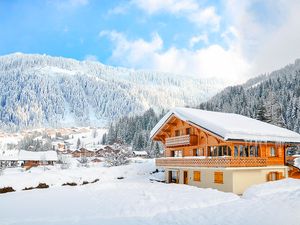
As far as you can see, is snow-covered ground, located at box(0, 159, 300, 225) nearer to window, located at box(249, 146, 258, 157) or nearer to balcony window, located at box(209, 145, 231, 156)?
balcony window, located at box(209, 145, 231, 156)

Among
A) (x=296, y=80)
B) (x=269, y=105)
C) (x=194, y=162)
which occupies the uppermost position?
(x=296, y=80)

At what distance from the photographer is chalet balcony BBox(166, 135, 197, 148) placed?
1304 inches

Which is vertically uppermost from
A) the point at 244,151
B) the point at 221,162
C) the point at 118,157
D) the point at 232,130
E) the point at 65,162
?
the point at 232,130

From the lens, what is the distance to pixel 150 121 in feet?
546

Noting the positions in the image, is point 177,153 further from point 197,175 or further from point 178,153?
point 197,175

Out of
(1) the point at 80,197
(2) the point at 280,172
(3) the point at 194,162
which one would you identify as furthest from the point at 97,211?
(2) the point at 280,172

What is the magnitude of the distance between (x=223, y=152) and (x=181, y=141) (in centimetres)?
525

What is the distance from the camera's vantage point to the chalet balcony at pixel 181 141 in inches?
1304

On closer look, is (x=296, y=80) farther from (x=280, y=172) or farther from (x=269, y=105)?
(x=280, y=172)

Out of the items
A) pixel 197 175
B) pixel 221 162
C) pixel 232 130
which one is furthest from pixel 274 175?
pixel 232 130

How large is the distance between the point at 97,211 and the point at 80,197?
665cm

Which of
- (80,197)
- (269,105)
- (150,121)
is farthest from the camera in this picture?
(150,121)

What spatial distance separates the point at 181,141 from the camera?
1355 inches

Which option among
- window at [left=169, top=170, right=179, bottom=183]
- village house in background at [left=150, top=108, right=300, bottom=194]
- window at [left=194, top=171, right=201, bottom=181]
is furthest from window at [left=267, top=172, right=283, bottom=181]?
window at [left=169, top=170, right=179, bottom=183]
